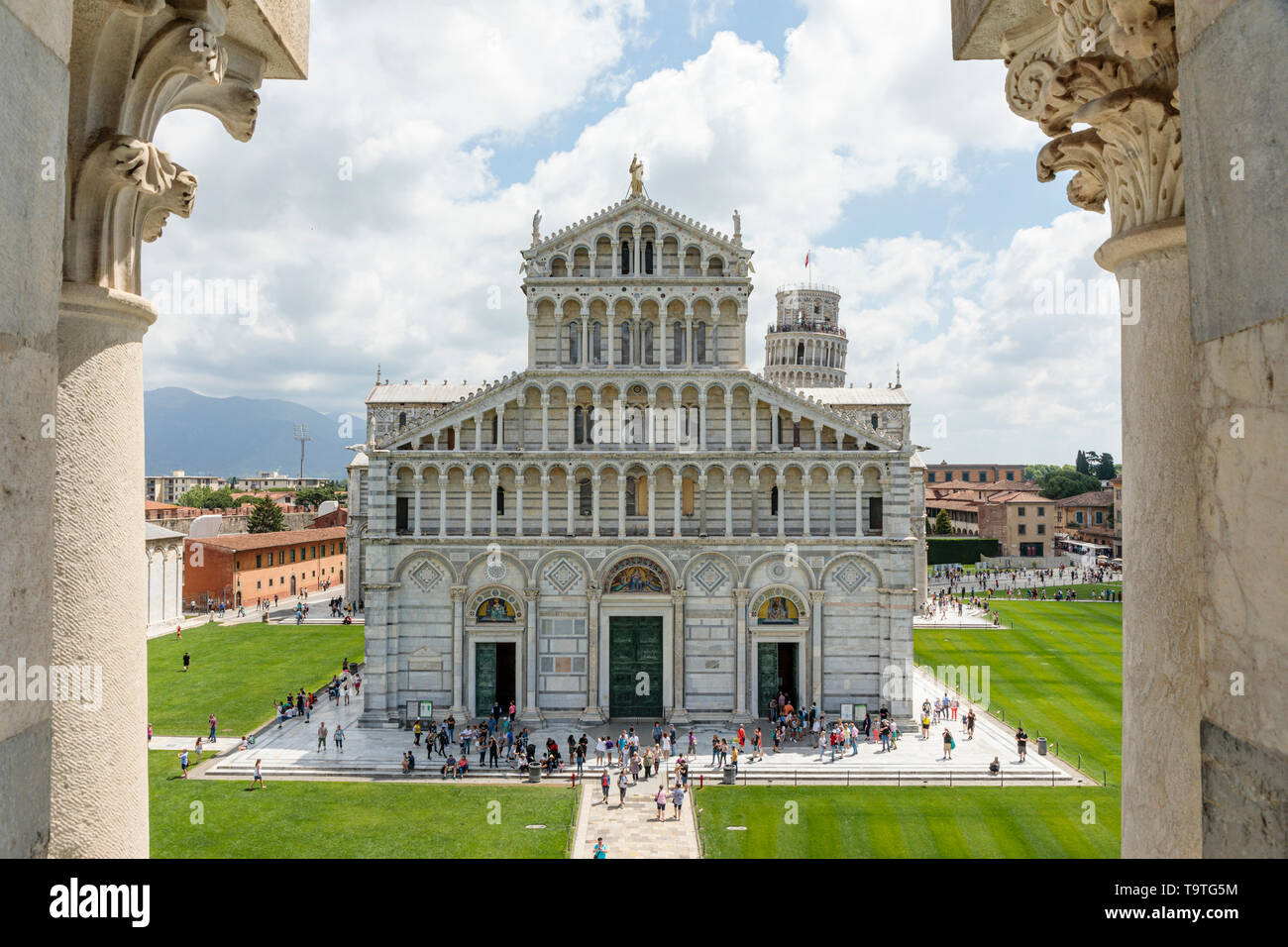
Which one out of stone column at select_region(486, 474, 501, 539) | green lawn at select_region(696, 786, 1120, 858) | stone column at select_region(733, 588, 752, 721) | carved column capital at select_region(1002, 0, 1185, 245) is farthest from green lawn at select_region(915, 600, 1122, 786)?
carved column capital at select_region(1002, 0, 1185, 245)

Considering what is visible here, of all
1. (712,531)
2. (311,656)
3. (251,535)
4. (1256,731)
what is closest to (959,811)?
(712,531)

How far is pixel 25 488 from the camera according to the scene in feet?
9.37

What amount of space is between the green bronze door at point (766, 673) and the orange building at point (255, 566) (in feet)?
150

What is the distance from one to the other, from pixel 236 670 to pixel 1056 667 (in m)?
42.6

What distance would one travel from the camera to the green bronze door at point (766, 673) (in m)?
31.5

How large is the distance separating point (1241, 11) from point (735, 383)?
95.5 feet

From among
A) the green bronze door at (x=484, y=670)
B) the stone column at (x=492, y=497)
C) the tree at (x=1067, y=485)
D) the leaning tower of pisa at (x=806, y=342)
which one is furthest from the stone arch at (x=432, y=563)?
the tree at (x=1067, y=485)

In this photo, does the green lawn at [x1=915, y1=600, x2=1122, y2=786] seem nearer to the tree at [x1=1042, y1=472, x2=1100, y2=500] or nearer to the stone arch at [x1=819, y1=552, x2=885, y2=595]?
the stone arch at [x1=819, y1=552, x2=885, y2=595]

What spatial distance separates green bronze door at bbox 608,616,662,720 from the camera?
31.6 meters

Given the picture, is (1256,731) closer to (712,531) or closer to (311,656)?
(712,531)

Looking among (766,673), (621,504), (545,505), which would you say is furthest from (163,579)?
(766,673)

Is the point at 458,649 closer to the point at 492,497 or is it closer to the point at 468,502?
the point at 468,502

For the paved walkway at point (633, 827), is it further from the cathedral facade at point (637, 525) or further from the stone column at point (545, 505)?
the stone column at point (545, 505)

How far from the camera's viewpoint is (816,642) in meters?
31.2
